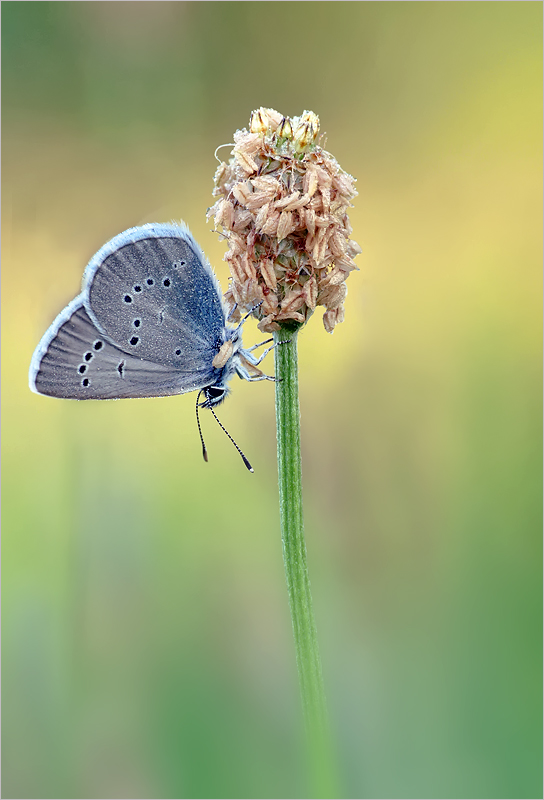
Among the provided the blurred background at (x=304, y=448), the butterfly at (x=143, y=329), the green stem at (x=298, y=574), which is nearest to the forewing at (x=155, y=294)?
the butterfly at (x=143, y=329)

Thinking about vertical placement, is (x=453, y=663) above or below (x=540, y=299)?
below

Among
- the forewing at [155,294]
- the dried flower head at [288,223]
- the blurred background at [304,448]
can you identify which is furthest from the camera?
the blurred background at [304,448]

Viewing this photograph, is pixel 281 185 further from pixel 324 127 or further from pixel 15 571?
pixel 324 127

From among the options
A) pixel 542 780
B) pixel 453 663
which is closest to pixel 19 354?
pixel 453 663

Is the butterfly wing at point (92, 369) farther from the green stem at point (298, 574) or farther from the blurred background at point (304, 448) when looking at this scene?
the green stem at point (298, 574)

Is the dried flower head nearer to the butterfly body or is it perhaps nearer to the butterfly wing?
the butterfly body

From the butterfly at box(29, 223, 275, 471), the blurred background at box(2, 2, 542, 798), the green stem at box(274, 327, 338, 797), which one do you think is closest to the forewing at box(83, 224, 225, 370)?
the butterfly at box(29, 223, 275, 471)
